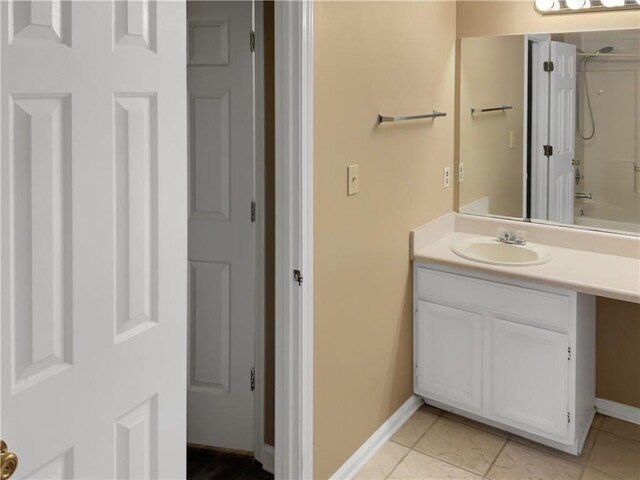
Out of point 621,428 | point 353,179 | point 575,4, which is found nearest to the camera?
point 353,179

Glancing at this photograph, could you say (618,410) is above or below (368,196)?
below

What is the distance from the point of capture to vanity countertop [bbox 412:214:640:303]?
234 cm

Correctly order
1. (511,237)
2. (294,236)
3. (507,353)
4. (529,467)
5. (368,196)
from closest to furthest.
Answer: (294,236), (368,196), (529,467), (507,353), (511,237)

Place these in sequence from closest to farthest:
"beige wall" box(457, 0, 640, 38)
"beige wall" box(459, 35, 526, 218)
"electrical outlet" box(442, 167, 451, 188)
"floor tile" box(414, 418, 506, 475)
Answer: "floor tile" box(414, 418, 506, 475) → "beige wall" box(457, 0, 640, 38) → "beige wall" box(459, 35, 526, 218) → "electrical outlet" box(442, 167, 451, 188)

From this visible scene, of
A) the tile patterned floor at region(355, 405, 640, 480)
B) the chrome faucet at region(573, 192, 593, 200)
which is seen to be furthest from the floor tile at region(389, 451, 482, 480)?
the chrome faucet at region(573, 192, 593, 200)

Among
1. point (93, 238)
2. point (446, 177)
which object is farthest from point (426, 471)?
point (93, 238)

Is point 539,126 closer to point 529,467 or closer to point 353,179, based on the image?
point 353,179

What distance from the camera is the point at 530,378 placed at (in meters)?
2.55

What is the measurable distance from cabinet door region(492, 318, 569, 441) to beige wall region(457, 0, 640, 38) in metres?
1.40

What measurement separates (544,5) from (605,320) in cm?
152

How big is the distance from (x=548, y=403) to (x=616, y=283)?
586 millimetres

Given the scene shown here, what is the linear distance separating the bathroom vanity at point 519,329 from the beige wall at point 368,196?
0.13 m

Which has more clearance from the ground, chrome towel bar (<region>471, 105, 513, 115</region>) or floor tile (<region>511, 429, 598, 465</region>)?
chrome towel bar (<region>471, 105, 513, 115</region>)

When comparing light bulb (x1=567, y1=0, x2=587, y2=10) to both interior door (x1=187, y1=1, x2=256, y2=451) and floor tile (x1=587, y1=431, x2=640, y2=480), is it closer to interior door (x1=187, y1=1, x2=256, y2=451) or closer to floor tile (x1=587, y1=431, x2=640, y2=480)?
interior door (x1=187, y1=1, x2=256, y2=451)
